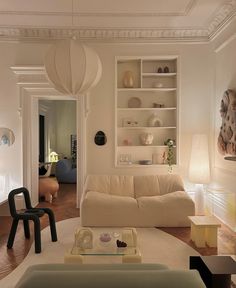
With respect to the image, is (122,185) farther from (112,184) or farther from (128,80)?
(128,80)

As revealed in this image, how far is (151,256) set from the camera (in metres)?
3.74

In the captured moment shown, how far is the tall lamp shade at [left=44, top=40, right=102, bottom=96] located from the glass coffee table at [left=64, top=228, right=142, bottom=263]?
1679mm

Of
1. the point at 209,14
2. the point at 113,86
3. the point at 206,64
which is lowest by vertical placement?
the point at 113,86

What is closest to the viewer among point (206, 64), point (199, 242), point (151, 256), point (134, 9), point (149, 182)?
point (151, 256)

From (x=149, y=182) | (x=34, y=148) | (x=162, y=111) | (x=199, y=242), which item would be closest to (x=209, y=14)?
(x=162, y=111)

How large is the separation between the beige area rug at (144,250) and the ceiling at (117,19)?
352 centimetres

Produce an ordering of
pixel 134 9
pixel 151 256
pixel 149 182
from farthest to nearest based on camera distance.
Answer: pixel 149 182 → pixel 134 9 → pixel 151 256

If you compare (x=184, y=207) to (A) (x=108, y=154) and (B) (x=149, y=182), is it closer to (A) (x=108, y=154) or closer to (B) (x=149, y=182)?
(B) (x=149, y=182)

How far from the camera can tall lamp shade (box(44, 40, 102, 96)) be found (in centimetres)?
320

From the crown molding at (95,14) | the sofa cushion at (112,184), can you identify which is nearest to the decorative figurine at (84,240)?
the sofa cushion at (112,184)

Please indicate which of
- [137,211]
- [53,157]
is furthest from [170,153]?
[53,157]

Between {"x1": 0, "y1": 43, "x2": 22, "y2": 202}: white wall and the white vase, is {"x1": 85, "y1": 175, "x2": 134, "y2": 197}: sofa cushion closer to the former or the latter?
the white vase

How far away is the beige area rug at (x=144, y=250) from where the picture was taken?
3465 mm

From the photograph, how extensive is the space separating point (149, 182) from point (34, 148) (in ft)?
8.08
